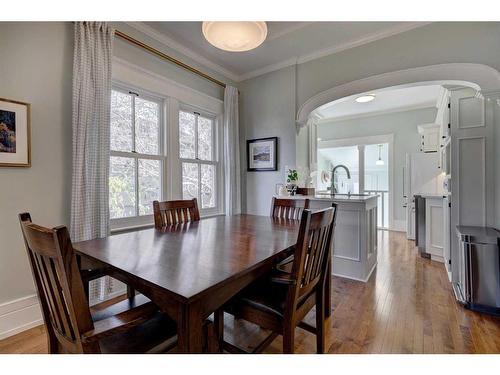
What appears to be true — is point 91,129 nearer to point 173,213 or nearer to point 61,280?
point 173,213

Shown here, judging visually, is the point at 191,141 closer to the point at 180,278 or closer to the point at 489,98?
the point at 180,278

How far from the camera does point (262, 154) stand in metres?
3.72

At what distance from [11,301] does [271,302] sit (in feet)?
6.63

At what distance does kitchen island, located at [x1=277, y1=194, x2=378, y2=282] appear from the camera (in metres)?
2.77

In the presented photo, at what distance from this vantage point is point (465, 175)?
245 cm

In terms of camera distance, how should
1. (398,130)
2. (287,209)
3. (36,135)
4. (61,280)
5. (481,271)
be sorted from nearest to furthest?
1. (61,280)
2. (36,135)
3. (481,271)
4. (287,209)
5. (398,130)

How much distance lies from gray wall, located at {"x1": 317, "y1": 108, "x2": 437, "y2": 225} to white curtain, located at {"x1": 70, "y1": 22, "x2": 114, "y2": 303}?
212 inches

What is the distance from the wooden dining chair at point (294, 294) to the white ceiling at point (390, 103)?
3.19m

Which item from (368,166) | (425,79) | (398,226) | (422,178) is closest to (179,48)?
(425,79)

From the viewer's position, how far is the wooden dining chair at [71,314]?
800 mm

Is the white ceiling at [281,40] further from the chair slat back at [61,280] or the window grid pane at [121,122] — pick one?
the chair slat back at [61,280]

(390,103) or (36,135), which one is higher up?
(390,103)

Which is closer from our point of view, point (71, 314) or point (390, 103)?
point (71, 314)

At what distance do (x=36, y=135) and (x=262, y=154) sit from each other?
8.46 ft
